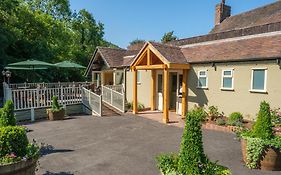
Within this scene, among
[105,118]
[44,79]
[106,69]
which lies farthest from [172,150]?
[44,79]

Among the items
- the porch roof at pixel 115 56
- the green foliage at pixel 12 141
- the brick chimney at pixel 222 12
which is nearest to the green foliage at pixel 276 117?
the green foliage at pixel 12 141

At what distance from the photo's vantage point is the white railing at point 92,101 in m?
14.6

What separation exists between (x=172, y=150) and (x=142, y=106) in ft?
30.0

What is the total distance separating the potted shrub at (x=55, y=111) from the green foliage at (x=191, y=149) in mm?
10926

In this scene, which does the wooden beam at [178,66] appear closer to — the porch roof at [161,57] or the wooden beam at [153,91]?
the porch roof at [161,57]

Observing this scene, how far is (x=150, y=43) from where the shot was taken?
44.0 feet

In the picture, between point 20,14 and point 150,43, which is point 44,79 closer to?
point 20,14

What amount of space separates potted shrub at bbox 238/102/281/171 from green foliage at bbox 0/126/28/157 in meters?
5.81

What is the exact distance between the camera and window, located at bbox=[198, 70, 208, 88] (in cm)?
1293

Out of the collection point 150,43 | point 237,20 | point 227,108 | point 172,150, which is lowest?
point 172,150

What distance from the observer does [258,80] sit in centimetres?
1060

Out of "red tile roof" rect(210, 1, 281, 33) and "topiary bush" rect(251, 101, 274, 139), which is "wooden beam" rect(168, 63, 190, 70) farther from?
"red tile roof" rect(210, 1, 281, 33)

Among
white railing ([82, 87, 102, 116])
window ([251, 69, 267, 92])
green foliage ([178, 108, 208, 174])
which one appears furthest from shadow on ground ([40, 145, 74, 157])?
window ([251, 69, 267, 92])

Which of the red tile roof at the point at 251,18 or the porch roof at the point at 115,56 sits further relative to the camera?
the red tile roof at the point at 251,18
